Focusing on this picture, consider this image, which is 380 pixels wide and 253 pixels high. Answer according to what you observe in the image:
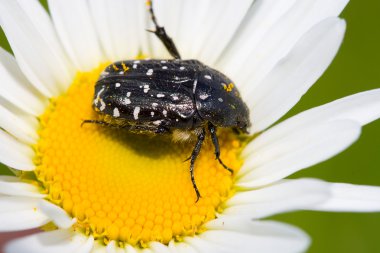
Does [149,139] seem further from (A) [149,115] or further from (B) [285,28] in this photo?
(B) [285,28]

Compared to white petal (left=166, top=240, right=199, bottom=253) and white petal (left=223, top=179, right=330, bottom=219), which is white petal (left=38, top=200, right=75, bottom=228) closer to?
white petal (left=166, top=240, right=199, bottom=253)

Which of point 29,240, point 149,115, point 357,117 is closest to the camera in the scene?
point 29,240

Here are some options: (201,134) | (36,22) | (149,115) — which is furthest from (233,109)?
(36,22)

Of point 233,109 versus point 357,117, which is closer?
point 357,117

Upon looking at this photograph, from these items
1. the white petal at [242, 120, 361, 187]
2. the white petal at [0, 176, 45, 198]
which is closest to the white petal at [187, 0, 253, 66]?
the white petal at [242, 120, 361, 187]

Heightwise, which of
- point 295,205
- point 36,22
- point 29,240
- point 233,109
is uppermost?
point 36,22

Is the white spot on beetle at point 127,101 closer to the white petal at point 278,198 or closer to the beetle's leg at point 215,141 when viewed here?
the beetle's leg at point 215,141

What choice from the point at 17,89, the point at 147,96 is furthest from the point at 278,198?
the point at 17,89
